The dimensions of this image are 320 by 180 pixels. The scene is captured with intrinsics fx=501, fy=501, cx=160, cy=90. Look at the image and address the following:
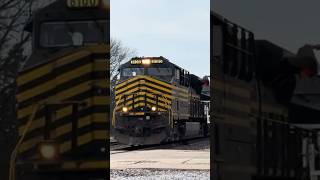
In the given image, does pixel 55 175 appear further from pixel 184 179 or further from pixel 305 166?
pixel 184 179

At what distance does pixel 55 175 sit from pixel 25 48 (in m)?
1.03

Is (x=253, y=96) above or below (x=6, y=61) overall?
below

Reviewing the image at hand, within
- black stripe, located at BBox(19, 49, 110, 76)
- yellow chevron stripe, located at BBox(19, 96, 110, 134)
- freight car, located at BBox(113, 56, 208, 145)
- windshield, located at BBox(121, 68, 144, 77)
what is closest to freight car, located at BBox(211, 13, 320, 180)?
black stripe, located at BBox(19, 49, 110, 76)

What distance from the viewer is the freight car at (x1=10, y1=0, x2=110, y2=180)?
3857mm

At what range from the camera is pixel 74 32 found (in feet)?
12.9

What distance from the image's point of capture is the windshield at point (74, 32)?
395 cm

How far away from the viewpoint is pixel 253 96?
2896 millimetres

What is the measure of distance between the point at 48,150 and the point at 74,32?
0.94 m

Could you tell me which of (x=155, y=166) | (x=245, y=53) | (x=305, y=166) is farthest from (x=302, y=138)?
(x=155, y=166)

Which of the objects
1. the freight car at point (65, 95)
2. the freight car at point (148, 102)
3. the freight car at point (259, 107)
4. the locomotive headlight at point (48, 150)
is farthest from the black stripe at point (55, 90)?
the freight car at point (148, 102)

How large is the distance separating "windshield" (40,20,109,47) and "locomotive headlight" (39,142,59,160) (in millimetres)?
812

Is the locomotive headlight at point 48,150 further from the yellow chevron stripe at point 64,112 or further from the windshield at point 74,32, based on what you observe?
the windshield at point 74,32

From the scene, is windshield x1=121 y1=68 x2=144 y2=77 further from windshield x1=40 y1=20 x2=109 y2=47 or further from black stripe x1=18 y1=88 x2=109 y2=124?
windshield x1=40 y1=20 x2=109 y2=47

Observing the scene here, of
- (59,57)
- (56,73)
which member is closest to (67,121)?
(56,73)
